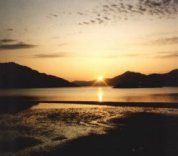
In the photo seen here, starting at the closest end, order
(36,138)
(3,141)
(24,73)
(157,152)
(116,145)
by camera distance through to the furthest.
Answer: (157,152) < (116,145) < (3,141) < (36,138) < (24,73)

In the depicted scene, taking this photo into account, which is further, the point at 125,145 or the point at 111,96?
the point at 111,96

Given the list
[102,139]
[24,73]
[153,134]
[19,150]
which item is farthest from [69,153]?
[24,73]

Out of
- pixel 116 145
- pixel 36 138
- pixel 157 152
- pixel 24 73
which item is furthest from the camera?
pixel 24 73

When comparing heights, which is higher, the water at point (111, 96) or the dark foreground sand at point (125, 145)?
the water at point (111, 96)

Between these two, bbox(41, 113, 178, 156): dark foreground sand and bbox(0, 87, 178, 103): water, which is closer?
bbox(41, 113, 178, 156): dark foreground sand

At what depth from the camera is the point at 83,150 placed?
1275 centimetres

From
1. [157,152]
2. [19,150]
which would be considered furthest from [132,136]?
[19,150]

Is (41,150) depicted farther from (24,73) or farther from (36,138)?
(24,73)

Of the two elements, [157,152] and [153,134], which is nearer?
[157,152]

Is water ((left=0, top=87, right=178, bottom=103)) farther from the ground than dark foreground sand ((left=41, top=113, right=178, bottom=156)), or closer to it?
farther from the ground

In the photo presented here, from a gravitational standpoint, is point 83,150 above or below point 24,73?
below

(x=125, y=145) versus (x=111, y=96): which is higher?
(x=111, y=96)

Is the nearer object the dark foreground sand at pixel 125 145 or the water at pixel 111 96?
the dark foreground sand at pixel 125 145

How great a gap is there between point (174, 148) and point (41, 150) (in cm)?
560
